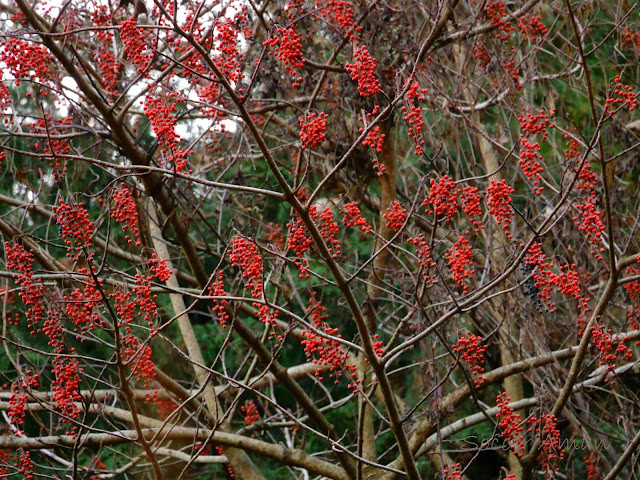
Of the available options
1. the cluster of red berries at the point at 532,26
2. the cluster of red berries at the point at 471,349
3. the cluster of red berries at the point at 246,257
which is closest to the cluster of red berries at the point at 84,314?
the cluster of red berries at the point at 246,257

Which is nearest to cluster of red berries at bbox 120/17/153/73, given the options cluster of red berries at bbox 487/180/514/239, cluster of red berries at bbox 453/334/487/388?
cluster of red berries at bbox 487/180/514/239

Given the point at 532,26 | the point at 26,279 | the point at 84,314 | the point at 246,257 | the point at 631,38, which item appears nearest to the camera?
the point at 246,257

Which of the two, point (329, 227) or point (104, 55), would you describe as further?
point (104, 55)

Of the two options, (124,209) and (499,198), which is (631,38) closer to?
(499,198)

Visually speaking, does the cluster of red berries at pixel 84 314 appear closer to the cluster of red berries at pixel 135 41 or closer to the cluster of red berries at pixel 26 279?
the cluster of red berries at pixel 26 279

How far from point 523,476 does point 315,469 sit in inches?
62.3

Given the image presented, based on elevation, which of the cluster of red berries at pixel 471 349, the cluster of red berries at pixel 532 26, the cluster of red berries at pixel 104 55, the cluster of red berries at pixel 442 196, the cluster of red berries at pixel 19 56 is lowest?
the cluster of red berries at pixel 471 349

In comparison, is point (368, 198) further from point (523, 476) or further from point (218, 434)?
point (523, 476)

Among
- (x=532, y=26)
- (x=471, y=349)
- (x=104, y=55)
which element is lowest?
(x=471, y=349)

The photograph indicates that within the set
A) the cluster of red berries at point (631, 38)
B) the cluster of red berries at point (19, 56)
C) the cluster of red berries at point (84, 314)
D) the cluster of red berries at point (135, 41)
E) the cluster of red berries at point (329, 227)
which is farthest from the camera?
the cluster of red berries at point (631, 38)

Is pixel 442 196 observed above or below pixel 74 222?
below

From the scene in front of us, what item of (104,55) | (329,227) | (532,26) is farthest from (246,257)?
(532,26)

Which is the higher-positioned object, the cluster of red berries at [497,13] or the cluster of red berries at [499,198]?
the cluster of red berries at [497,13]

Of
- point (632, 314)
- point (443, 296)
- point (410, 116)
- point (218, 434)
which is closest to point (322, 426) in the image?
point (218, 434)
